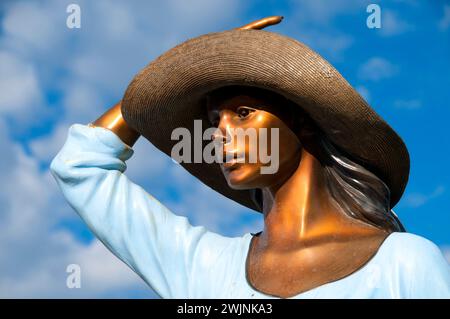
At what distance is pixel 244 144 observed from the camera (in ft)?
13.3

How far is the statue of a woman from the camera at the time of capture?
12.6 ft

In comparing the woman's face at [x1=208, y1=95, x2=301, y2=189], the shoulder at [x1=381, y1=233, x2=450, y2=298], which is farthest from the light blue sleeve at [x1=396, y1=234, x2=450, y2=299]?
the woman's face at [x1=208, y1=95, x2=301, y2=189]

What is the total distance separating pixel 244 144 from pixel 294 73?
0.46 meters

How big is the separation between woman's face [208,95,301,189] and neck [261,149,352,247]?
6cm

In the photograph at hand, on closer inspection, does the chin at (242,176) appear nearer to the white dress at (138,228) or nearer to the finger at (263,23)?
the white dress at (138,228)

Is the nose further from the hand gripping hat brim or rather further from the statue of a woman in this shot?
the hand gripping hat brim

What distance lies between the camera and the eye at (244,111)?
416cm

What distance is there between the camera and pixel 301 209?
4121 mm

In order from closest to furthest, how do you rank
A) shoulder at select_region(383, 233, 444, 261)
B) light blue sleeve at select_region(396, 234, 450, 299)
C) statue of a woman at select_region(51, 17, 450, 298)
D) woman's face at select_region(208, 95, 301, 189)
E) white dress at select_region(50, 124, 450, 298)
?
light blue sleeve at select_region(396, 234, 450, 299) → shoulder at select_region(383, 233, 444, 261) → statue of a woman at select_region(51, 17, 450, 298) → woman's face at select_region(208, 95, 301, 189) → white dress at select_region(50, 124, 450, 298)

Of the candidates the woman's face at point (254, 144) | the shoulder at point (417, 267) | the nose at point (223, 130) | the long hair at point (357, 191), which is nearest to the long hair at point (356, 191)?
the long hair at point (357, 191)

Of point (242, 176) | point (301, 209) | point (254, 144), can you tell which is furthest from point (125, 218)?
point (301, 209)
